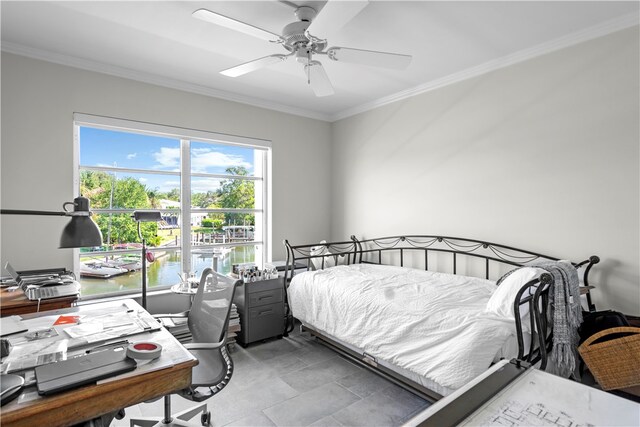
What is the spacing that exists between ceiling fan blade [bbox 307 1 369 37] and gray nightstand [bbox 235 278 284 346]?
2.25 metres

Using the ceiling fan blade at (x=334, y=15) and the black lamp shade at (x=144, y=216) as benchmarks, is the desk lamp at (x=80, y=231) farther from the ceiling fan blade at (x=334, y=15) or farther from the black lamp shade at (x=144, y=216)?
the ceiling fan blade at (x=334, y=15)

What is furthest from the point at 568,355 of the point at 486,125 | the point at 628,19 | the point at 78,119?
the point at 78,119

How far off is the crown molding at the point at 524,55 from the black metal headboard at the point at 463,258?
1.57 meters

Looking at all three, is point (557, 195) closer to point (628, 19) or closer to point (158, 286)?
point (628, 19)

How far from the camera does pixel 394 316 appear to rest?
229 centimetres

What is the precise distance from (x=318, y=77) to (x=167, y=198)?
2143mm

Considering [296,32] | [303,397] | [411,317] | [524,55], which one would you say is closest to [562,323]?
[411,317]

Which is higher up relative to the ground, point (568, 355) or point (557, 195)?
point (557, 195)

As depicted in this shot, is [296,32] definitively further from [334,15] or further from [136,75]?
[136,75]

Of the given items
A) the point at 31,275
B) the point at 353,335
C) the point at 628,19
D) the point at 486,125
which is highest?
the point at 628,19

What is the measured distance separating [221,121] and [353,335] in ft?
8.86

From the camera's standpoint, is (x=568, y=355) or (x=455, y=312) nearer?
(x=568, y=355)

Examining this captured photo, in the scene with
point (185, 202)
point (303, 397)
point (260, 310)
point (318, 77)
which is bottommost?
point (303, 397)

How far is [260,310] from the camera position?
3.25 m
